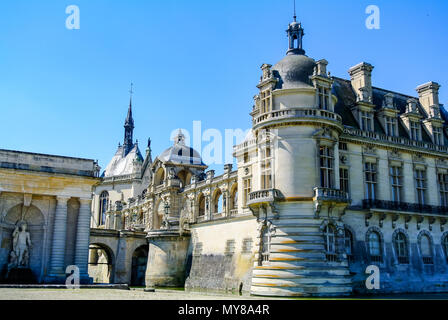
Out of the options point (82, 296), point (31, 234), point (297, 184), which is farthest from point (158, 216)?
point (82, 296)

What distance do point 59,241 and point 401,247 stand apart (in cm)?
2662

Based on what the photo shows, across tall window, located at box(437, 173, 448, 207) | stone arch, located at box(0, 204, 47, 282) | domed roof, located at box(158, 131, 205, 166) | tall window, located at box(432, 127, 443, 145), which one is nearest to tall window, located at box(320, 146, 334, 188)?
tall window, located at box(437, 173, 448, 207)

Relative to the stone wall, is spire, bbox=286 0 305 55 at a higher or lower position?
higher

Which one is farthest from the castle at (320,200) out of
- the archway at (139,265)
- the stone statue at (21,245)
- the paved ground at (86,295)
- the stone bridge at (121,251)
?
the archway at (139,265)

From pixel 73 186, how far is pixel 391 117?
1055 inches

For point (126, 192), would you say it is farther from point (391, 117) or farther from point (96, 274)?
point (391, 117)

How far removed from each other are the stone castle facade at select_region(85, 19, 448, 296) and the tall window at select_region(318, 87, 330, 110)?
7 cm

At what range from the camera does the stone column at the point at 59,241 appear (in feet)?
119

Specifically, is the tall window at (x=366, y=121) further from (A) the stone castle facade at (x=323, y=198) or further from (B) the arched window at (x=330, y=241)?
(B) the arched window at (x=330, y=241)

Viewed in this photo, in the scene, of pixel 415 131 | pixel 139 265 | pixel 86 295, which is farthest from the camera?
pixel 139 265

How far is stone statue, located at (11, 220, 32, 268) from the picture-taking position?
3619 cm

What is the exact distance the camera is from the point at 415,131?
136 ft

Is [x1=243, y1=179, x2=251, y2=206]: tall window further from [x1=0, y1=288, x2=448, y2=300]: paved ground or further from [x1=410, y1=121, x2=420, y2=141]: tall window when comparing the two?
[x1=410, y1=121, x2=420, y2=141]: tall window

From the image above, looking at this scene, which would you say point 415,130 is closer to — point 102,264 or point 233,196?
point 233,196
